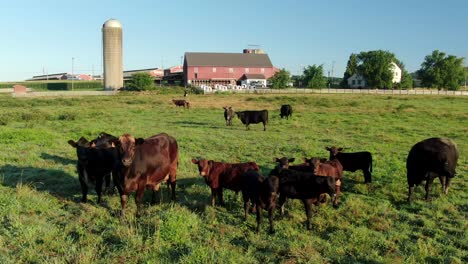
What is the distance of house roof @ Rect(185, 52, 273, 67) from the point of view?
261 ft

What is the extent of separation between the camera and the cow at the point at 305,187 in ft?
20.6

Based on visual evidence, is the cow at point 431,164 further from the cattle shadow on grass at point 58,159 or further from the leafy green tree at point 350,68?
the leafy green tree at point 350,68

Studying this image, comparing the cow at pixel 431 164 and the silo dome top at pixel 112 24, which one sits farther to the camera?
the silo dome top at pixel 112 24

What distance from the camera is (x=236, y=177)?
7262mm

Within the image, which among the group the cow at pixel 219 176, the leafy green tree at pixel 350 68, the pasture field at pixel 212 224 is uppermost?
the leafy green tree at pixel 350 68

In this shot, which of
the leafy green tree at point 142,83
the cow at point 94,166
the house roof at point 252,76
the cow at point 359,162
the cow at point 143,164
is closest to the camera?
the cow at point 143,164

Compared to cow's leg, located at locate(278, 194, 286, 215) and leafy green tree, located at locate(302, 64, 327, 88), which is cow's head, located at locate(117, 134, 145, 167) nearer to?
cow's leg, located at locate(278, 194, 286, 215)

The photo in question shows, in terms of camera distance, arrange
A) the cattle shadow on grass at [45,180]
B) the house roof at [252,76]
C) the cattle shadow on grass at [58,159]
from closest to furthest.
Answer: the cattle shadow on grass at [45,180] → the cattle shadow on grass at [58,159] → the house roof at [252,76]

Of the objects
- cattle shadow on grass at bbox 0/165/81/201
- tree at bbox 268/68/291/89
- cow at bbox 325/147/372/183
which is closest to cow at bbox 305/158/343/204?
cow at bbox 325/147/372/183

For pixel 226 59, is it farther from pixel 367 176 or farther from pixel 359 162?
pixel 367 176

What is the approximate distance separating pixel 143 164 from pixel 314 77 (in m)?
65.0

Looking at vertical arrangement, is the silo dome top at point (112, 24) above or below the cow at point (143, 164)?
above

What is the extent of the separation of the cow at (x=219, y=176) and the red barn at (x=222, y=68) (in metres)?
71.6

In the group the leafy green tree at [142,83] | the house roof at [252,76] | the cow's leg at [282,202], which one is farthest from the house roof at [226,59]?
the cow's leg at [282,202]
